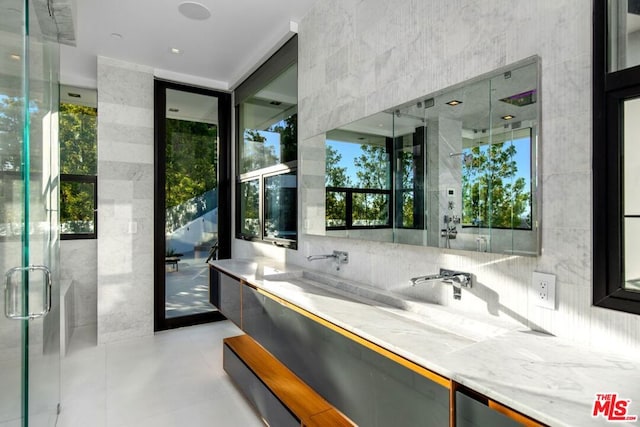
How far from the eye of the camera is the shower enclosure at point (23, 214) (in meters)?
1.37

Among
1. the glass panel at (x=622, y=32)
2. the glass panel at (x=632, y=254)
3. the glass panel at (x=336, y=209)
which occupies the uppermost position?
the glass panel at (x=622, y=32)

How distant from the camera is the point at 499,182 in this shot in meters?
1.48

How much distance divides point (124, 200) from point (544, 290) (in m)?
3.84

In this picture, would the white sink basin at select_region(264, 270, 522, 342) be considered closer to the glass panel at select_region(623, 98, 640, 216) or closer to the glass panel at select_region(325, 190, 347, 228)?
the glass panel at select_region(325, 190, 347, 228)

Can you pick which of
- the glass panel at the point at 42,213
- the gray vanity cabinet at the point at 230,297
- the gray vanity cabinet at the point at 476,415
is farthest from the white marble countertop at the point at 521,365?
the glass panel at the point at 42,213

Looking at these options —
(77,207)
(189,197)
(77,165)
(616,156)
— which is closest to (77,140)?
(77,165)

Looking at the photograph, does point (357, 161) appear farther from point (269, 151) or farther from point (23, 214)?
point (23, 214)

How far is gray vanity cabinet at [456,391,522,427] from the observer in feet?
2.86

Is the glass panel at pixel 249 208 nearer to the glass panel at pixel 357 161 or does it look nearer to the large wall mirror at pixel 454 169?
the glass panel at pixel 357 161

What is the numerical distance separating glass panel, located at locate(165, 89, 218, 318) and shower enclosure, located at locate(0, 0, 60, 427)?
2.13m

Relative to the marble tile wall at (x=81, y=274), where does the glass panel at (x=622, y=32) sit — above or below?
above

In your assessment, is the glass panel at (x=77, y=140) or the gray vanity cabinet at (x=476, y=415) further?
the glass panel at (x=77, y=140)

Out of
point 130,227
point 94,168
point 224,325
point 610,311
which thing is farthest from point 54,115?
point 610,311

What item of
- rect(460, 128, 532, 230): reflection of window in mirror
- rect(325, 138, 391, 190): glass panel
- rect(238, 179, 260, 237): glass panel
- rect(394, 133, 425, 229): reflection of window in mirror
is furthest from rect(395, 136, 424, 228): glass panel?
rect(238, 179, 260, 237): glass panel
